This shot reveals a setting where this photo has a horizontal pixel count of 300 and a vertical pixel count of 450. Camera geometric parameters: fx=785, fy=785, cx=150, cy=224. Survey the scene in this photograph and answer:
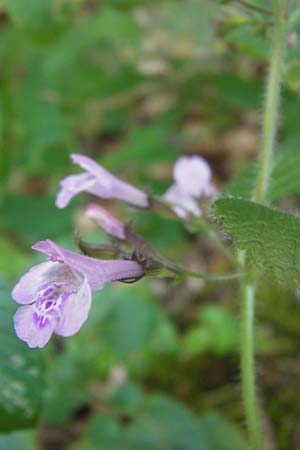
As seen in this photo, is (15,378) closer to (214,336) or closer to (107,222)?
(107,222)

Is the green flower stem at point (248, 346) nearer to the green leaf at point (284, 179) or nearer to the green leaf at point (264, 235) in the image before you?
the green leaf at point (284, 179)

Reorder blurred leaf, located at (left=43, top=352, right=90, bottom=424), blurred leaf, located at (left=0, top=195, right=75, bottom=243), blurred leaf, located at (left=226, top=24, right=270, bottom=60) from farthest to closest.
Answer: blurred leaf, located at (left=0, top=195, right=75, bottom=243)
blurred leaf, located at (left=43, top=352, right=90, bottom=424)
blurred leaf, located at (left=226, top=24, right=270, bottom=60)

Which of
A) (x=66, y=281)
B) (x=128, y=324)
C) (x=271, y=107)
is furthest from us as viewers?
(x=128, y=324)

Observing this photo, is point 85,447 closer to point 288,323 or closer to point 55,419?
point 55,419

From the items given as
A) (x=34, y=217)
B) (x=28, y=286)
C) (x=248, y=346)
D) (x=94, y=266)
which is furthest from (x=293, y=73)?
(x=34, y=217)

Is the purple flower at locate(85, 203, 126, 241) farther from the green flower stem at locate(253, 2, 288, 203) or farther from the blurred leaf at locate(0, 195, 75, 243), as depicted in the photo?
the blurred leaf at locate(0, 195, 75, 243)

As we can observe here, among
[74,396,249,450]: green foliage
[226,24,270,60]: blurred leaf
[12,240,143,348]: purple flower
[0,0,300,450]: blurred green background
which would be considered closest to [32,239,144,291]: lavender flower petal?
[12,240,143,348]: purple flower

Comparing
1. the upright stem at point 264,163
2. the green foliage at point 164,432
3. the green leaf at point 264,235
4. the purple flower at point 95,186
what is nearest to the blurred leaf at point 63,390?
the green foliage at point 164,432
